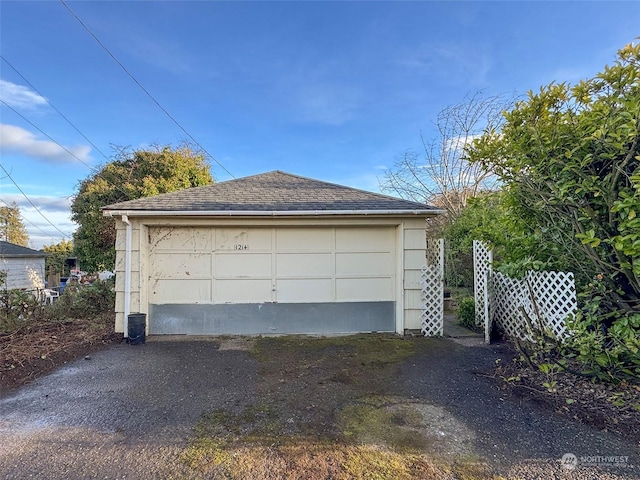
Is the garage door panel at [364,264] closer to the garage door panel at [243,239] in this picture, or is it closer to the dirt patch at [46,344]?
A: the garage door panel at [243,239]

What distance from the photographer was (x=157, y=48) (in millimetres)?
7941

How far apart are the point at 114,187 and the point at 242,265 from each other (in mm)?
7634

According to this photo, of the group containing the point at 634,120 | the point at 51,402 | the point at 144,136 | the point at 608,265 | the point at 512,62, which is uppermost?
the point at 512,62

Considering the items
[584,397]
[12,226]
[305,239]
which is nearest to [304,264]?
[305,239]

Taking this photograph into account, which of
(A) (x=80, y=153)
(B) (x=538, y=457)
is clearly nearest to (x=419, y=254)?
(B) (x=538, y=457)

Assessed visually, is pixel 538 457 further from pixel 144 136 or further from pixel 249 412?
pixel 144 136

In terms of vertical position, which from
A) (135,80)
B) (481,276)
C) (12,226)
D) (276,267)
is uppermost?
(135,80)

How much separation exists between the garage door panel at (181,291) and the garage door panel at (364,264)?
2631 millimetres

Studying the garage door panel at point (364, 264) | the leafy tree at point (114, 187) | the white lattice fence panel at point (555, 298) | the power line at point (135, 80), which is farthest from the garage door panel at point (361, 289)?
the power line at point (135, 80)

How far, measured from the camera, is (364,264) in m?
6.26

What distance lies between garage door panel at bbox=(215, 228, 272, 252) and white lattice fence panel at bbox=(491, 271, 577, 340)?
437 cm

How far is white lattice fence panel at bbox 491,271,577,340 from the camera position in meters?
4.23

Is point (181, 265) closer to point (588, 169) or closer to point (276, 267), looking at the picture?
point (276, 267)

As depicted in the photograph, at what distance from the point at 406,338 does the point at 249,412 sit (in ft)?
11.7
